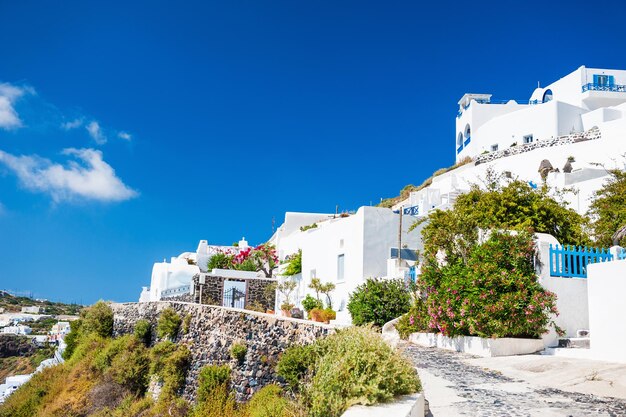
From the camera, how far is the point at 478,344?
13617mm

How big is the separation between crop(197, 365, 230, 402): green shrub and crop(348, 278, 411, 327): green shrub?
5.56 meters

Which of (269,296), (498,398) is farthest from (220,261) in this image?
(498,398)

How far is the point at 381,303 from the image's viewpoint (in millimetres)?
19391

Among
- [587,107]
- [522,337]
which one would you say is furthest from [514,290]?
[587,107]

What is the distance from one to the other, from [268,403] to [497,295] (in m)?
6.14

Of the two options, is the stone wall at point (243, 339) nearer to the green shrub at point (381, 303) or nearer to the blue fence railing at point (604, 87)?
the green shrub at point (381, 303)

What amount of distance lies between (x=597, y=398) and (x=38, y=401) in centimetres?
2481

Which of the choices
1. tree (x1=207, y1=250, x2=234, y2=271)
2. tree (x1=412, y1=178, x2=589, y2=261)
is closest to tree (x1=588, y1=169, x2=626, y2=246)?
tree (x1=412, y1=178, x2=589, y2=261)

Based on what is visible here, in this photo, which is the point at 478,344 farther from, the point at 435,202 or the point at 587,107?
the point at 587,107

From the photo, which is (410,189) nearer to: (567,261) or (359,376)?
(567,261)

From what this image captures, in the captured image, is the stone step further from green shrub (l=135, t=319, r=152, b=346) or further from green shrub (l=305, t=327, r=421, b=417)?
green shrub (l=135, t=319, r=152, b=346)

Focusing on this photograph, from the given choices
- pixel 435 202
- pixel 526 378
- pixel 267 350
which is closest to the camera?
pixel 526 378

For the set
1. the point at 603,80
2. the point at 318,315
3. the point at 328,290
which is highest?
the point at 603,80

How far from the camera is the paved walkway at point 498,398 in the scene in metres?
7.48
